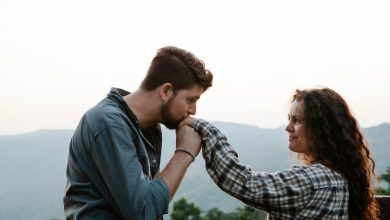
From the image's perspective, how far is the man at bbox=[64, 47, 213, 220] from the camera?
85.2 inches

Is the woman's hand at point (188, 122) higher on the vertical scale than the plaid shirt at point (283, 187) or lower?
higher

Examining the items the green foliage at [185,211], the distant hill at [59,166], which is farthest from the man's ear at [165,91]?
the distant hill at [59,166]

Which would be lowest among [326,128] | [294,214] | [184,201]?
[184,201]

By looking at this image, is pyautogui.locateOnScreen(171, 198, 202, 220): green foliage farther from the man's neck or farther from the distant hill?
the distant hill

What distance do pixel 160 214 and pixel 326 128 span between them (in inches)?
33.8

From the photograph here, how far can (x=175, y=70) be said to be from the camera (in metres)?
2.48

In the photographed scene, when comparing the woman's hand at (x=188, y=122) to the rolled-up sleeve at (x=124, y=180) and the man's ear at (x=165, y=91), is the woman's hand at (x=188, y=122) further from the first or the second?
the rolled-up sleeve at (x=124, y=180)

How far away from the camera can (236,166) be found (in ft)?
8.21

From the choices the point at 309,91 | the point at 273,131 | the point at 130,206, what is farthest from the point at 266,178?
the point at 273,131

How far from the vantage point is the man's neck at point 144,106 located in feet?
8.11

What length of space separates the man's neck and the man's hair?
0.04m

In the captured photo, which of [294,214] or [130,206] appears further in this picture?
[294,214]

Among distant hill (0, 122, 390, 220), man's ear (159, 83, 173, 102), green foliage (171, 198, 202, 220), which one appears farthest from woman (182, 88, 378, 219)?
distant hill (0, 122, 390, 220)

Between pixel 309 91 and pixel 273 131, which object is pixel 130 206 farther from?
pixel 273 131
